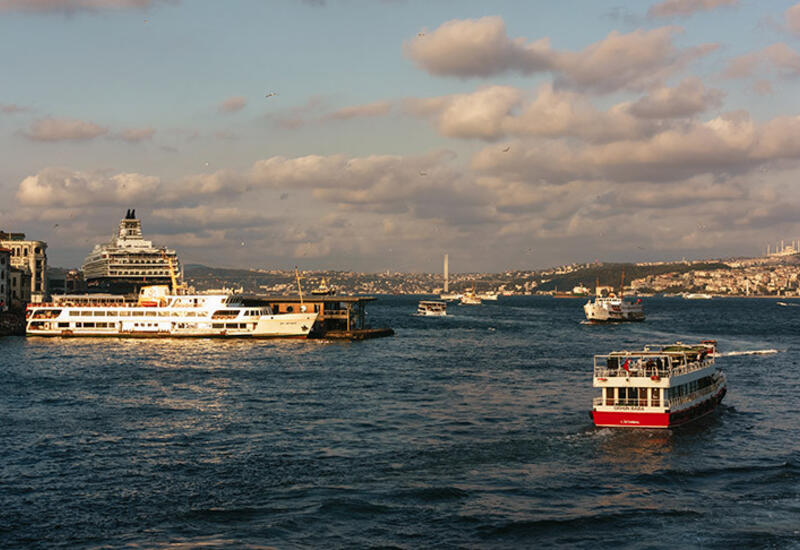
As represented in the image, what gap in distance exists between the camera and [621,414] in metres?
43.9

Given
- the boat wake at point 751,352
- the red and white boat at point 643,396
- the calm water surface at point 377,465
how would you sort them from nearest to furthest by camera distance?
the calm water surface at point 377,465 < the red and white boat at point 643,396 < the boat wake at point 751,352

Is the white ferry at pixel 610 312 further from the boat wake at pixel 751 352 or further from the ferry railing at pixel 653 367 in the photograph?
the ferry railing at pixel 653 367

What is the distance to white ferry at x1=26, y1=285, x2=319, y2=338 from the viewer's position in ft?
366

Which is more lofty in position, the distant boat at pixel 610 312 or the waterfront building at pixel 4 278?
the waterfront building at pixel 4 278

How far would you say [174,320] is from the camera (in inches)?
4451

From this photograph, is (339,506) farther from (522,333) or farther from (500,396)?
(522,333)

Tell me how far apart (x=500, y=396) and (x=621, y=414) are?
1539cm

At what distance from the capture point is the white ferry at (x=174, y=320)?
11150cm

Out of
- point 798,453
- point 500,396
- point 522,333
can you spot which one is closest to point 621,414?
point 798,453

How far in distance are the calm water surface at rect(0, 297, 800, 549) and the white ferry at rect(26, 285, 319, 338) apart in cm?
3993

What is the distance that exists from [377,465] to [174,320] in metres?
83.7

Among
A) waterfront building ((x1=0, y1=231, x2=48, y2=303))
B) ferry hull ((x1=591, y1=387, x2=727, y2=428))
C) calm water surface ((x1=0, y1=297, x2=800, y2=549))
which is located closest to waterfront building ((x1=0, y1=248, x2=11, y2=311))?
waterfront building ((x1=0, y1=231, x2=48, y2=303))

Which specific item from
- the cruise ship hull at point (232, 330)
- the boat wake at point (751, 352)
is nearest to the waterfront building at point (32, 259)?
the cruise ship hull at point (232, 330)

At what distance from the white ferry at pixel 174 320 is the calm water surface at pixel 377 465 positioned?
3993 cm
